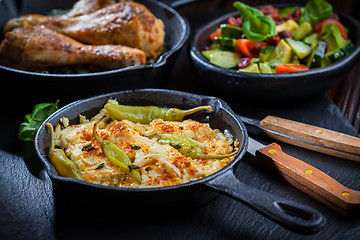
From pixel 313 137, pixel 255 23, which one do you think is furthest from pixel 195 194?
pixel 255 23

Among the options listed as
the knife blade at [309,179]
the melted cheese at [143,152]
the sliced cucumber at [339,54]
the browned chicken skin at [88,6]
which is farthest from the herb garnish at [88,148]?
the sliced cucumber at [339,54]

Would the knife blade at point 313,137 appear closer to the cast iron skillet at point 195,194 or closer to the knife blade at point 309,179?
the knife blade at point 309,179

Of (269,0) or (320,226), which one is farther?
(269,0)

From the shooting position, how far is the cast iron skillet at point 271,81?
8.71 feet

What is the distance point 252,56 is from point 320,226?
178cm

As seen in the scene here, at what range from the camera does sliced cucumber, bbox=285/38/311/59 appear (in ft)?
9.62

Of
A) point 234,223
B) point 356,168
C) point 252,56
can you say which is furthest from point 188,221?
point 252,56

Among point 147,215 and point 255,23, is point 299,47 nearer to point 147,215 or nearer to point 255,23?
point 255,23

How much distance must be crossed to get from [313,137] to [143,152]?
0.94m

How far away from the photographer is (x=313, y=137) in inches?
90.3

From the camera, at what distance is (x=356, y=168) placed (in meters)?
2.22

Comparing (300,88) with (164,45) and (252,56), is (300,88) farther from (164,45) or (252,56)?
(164,45)

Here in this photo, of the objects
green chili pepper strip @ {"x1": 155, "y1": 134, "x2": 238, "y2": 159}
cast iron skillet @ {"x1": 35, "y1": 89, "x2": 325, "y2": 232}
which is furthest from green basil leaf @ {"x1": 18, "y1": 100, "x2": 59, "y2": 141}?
green chili pepper strip @ {"x1": 155, "y1": 134, "x2": 238, "y2": 159}

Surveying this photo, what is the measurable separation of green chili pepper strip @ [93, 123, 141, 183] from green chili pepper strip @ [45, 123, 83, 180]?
0.50ft
